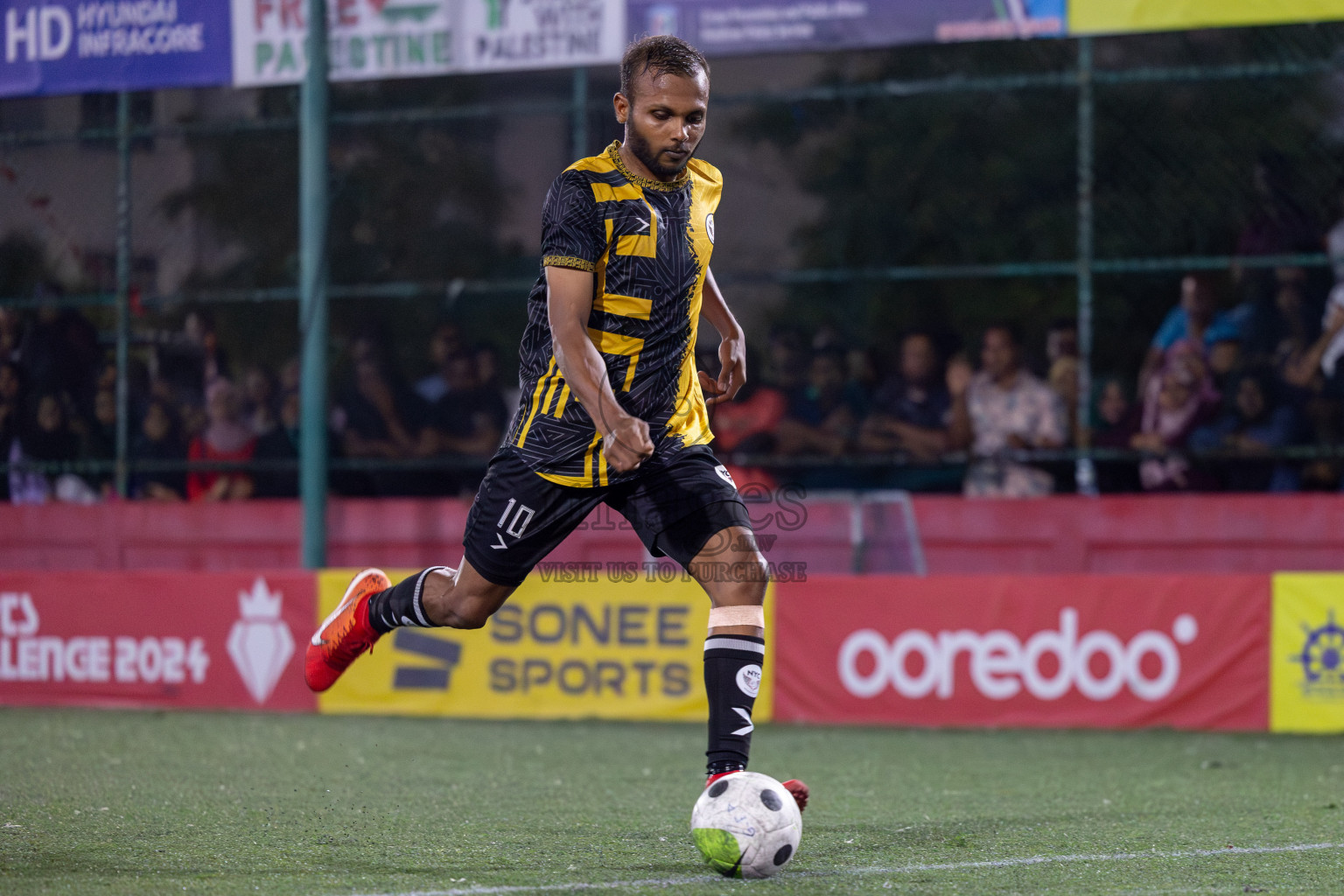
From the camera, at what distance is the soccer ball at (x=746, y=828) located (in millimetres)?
4477

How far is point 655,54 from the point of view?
4.85 metres

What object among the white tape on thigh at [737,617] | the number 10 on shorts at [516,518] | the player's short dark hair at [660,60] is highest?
the player's short dark hair at [660,60]

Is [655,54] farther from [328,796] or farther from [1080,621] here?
[1080,621]

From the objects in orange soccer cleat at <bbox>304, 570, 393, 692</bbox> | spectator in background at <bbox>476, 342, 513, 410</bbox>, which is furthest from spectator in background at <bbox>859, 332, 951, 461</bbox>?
orange soccer cleat at <bbox>304, 570, 393, 692</bbox>

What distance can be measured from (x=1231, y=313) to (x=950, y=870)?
23.1 feet

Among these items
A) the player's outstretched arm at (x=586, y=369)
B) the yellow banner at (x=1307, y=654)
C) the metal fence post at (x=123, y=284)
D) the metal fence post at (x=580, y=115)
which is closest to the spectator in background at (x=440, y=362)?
the metal fence post at (x=580, y=115)

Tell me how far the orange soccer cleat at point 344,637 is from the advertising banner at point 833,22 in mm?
6310

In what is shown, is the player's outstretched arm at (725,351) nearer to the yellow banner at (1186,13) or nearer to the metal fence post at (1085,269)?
the metal fence post at (1085,269)

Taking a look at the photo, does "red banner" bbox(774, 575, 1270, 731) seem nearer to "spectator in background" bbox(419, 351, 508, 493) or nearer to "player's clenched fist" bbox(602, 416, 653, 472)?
"spectator in background" bbox(419, 351, 508, 493)

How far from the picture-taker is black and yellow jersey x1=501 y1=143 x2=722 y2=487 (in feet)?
16.0

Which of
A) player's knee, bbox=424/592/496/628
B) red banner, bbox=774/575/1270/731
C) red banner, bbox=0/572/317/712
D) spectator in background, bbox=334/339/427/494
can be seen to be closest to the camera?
player's knee, bbox=424/592/496/628

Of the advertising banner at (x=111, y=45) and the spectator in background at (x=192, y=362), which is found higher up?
the advertising banner at (x=111, y=45)

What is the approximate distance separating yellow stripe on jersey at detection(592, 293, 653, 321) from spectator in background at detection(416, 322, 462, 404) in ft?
24.6

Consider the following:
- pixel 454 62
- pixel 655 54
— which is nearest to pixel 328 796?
pixel 655 54
